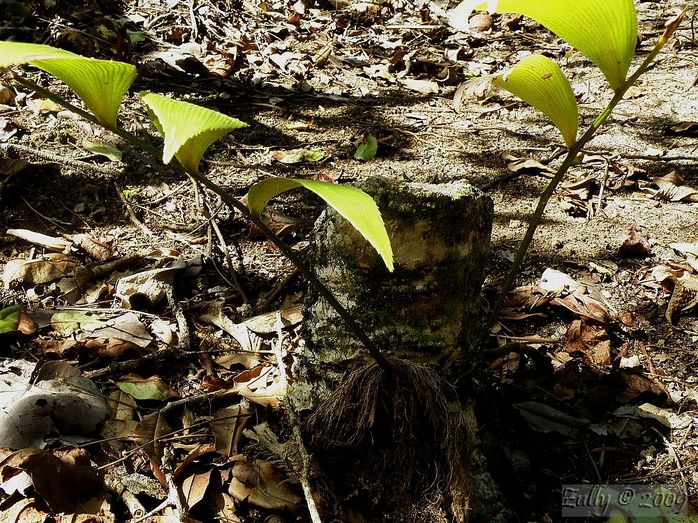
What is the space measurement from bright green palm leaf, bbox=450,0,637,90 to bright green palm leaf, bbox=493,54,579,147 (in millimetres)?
142

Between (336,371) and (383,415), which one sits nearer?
(383,415)

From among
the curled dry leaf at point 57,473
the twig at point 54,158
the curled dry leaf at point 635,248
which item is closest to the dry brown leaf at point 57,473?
Answer: the curled dry leaf at point 57,473

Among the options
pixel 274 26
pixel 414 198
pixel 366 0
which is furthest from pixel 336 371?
pixel 366 0

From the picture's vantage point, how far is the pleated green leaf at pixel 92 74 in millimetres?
815

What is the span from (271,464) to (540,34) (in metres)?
3.58

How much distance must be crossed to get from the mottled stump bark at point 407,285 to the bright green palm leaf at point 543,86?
28cm

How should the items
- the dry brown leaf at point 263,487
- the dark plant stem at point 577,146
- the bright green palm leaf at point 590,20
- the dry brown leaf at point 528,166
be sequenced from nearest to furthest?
the bright green palm leaf at point 590,20, the dark plant stem at point 577,146, the dry brown leaf at point 263,487, the dry brown leaf at point 528,166

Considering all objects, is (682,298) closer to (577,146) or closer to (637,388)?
(637,388)

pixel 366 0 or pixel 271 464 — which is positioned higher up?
pixel 366 0

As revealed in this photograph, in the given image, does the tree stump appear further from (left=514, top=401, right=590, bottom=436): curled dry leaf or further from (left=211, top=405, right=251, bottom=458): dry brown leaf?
(left=514, top=401, right=590, bottom=436): curled dry leaf

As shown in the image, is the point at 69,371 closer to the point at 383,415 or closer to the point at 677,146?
the point at 383,415

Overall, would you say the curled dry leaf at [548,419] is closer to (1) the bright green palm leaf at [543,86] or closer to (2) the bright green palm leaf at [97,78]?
(1) the bright green palm leaf at [543,86]

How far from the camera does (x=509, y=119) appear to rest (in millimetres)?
3266

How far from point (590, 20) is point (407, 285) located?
2.16 ft
